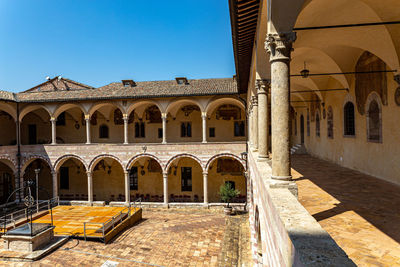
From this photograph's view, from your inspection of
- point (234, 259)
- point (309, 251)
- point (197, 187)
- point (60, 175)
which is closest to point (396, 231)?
point (309, 251)

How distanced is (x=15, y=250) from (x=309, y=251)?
12529 mm

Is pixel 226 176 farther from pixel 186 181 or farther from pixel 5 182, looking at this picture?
pixel 5 182

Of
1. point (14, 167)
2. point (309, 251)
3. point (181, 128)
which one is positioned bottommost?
point (14, 167)

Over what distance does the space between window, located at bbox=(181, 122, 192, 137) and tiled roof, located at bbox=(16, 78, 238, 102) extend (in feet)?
11.9

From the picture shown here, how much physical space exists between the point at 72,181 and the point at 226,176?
1440 cm

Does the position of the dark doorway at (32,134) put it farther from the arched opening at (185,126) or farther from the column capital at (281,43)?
the column capital at (281,43)

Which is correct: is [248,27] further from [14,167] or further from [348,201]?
[14,167]

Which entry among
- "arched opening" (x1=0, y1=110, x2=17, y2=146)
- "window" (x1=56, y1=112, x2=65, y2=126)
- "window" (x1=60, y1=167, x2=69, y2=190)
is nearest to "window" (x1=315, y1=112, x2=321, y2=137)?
"window" (x1=56, y1=112, x2=65, y2=126)

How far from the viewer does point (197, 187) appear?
20.6 m

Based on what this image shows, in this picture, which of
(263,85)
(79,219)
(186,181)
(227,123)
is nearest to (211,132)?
(227,123)

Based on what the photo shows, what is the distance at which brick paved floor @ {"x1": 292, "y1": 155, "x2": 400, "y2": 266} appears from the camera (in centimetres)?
304

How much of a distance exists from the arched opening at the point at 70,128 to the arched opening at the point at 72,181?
81.7 inches

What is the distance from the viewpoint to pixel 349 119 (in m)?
10.1

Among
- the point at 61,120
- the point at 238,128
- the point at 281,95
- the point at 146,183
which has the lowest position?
the point at 146,183
